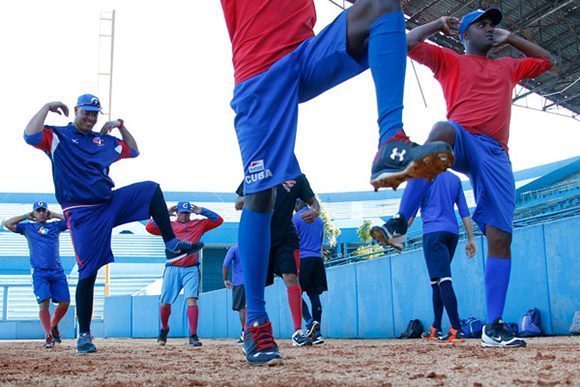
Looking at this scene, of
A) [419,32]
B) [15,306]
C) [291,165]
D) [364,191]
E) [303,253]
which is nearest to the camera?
[291,165]

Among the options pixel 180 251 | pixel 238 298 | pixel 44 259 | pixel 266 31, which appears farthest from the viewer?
pixel 44 259

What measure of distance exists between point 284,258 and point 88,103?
2.39m

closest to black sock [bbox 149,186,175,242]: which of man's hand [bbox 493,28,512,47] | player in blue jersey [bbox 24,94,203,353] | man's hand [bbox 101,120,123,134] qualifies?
player in blue jersey [bbox 24,94,203,353]

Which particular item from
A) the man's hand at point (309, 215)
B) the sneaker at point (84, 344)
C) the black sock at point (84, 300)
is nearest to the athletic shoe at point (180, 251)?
the black sock at point (84, 300)

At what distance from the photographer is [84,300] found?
230 inches

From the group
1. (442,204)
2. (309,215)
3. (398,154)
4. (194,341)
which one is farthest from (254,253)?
(194,341)

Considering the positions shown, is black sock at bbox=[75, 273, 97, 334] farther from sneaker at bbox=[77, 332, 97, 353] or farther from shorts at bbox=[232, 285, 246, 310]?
shorts at bbox=[232, 285, 246, 310]

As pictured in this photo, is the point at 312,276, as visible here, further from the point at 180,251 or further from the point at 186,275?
the point at 180,251

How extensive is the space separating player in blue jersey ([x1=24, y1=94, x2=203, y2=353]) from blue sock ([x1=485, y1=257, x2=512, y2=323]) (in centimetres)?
254

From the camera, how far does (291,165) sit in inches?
122

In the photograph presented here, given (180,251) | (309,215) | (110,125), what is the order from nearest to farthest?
(180,251) → (110,125) → (309,215)

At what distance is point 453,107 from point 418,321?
6.03 m

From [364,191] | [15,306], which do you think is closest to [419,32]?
[15,306]

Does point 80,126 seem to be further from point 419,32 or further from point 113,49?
point 113,49
